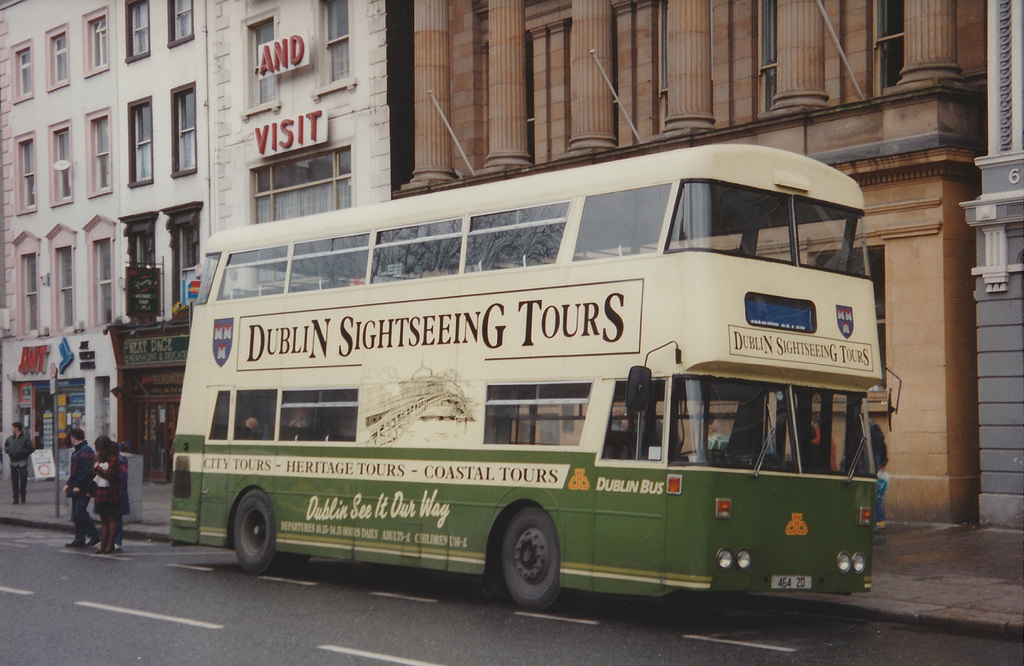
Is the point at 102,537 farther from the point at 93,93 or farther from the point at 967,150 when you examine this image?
the point at 93,93

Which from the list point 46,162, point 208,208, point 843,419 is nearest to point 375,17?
point 208,208

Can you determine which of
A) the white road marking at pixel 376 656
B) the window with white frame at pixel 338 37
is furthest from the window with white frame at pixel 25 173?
the white road marking at pixel 376 656

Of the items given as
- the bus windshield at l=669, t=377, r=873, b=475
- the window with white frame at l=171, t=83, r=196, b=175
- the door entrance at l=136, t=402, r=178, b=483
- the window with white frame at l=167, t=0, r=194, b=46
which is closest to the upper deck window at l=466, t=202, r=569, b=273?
the bus windshield at l=669, t=377, r=873, b=475

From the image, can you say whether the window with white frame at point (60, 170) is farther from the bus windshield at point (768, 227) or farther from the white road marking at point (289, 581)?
the bus windshield at point (768, 227)

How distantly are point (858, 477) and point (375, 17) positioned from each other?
21.6 metres

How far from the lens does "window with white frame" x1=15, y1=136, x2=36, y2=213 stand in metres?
42.1

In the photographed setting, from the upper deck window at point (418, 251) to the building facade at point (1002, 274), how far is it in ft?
29.3

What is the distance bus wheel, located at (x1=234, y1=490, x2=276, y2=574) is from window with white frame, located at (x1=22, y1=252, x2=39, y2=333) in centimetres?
2713

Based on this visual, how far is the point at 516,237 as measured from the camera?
13.4 metres

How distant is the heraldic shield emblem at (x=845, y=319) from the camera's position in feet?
40.5

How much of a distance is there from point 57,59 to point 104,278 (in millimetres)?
7805

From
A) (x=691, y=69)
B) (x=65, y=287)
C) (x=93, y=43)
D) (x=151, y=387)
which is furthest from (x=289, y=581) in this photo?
(x=93, y=43)

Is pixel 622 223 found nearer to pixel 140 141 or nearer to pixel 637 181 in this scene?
pixel 637 181

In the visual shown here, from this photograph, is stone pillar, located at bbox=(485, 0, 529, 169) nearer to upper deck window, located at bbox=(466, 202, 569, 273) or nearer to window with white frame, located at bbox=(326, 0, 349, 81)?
window with white frame, located at bbox=(326, 0, 349, 81)
